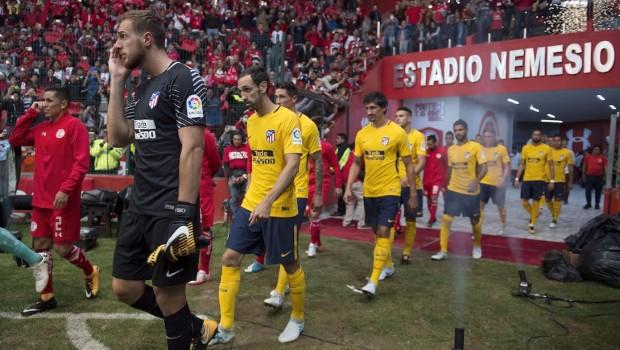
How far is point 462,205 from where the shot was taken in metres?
7.37

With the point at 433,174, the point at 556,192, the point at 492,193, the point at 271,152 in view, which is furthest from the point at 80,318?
the point at 556,192

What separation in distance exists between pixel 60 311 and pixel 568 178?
11.8 meters

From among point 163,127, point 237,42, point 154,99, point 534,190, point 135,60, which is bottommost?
point 534,190

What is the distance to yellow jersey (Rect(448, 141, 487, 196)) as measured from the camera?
708 centimetres

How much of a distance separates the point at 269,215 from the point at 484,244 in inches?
222

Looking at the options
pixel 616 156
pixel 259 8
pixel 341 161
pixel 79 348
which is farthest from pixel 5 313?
pixel 259 8

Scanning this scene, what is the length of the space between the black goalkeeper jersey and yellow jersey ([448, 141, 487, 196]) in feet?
16.9

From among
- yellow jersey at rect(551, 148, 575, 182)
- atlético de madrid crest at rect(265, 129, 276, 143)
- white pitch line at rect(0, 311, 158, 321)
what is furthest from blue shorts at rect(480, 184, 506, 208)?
white pitch line at rect(0, 311, 158, 321)

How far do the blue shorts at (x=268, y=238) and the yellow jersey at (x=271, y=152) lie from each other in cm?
9

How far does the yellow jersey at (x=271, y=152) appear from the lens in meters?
3.97

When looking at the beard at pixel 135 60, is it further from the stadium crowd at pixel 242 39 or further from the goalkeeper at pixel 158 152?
the stadium crowd at pixel 242 39

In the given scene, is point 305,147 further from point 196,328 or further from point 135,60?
point 135,60

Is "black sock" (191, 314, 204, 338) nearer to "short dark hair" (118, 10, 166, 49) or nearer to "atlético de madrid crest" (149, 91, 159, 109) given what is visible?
"atlético de madrid crest" (149, 91, 159, 109)

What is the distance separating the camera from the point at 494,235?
9266 mm
